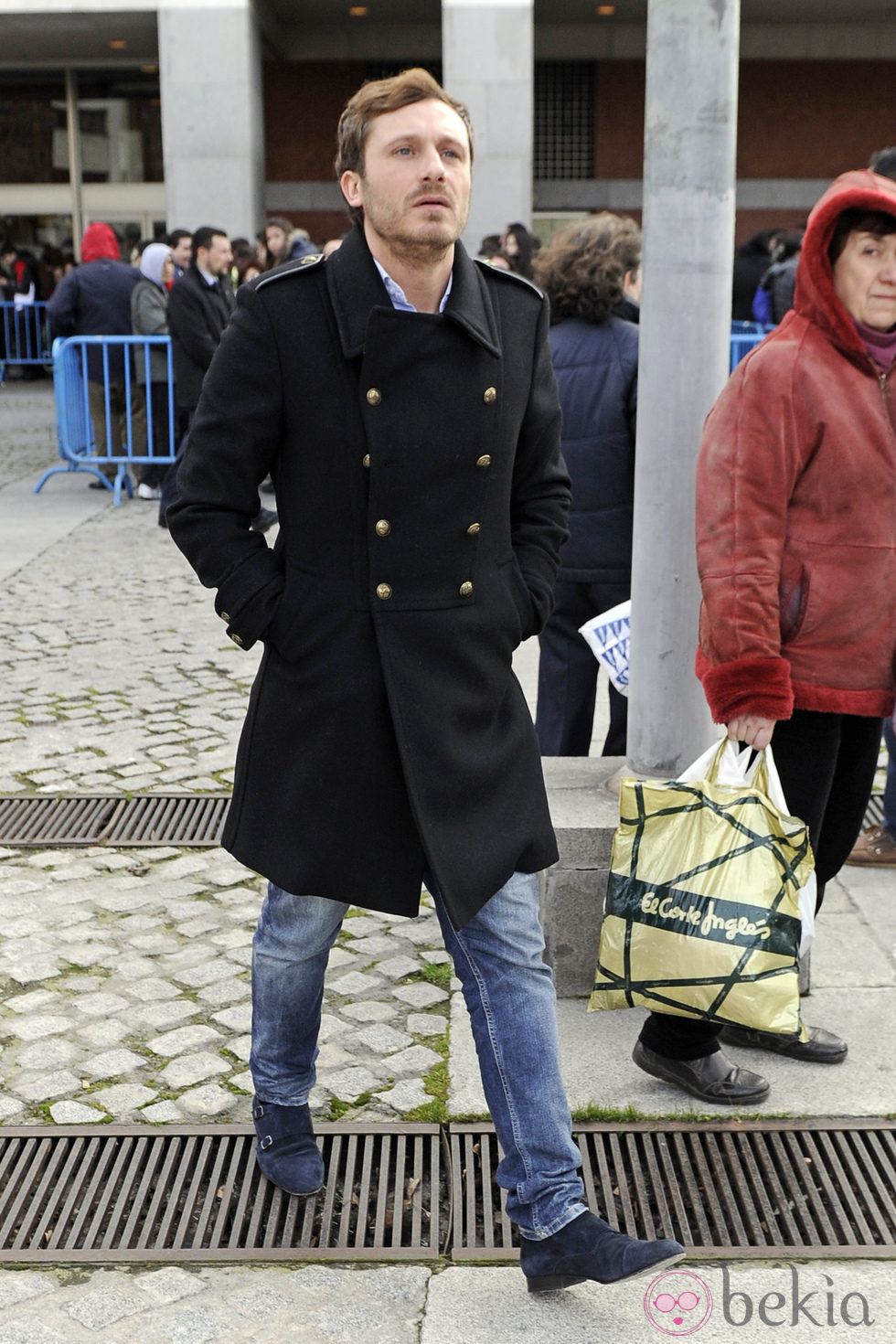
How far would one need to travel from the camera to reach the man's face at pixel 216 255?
34.2 ft

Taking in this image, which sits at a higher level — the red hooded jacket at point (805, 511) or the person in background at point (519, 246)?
the person in background at point (519, 246)

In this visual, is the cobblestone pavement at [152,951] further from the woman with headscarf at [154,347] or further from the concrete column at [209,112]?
the concrete column at [209,112]

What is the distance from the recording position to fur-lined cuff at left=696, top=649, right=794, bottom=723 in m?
3.07

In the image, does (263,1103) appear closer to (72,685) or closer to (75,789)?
(75,789)

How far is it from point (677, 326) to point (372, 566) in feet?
4.72

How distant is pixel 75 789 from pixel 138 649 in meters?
2.00

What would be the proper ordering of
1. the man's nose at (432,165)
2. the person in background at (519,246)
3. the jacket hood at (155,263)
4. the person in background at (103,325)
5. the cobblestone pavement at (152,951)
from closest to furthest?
the man's nose at (432,165), the cobblestone pavement at (152,951), the person in background at (519,246), the person in background at (103,325), the jacket hood at (155,263)

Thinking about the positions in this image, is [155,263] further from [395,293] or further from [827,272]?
[395,293]

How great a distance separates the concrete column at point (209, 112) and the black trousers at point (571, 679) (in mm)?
15784

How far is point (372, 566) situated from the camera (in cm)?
259

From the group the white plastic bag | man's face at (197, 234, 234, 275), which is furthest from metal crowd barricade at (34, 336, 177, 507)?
the white plastic bag

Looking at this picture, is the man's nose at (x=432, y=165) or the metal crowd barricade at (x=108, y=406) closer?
the man's nose at (x=432, y=165)

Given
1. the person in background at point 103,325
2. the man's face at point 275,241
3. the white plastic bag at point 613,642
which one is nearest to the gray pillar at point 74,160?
the man's face at point 275,241

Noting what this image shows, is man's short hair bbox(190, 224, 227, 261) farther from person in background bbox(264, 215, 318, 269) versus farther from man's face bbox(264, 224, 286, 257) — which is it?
man's face bbox(264, 224, 286, 257)
